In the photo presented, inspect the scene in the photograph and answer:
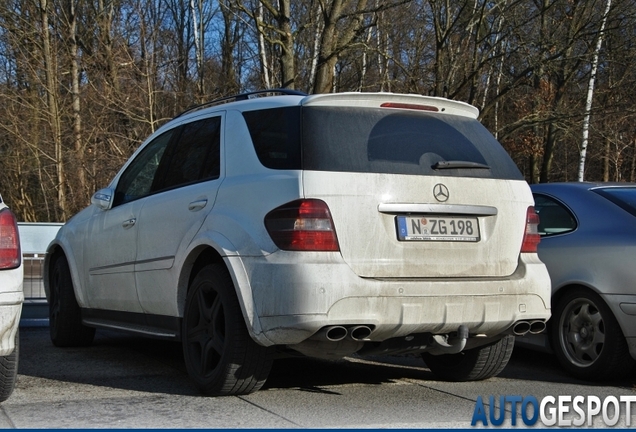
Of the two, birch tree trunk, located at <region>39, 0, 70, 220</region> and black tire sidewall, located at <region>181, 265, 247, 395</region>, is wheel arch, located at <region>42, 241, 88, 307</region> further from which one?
birch tree trunk, located at <region>39, 0, 70, 220</region>

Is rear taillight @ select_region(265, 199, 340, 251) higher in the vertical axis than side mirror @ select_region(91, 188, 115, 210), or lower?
lower

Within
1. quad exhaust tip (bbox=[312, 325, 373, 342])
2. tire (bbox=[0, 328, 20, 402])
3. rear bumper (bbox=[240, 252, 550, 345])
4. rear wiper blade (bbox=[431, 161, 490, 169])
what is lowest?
tire (bbox=[0, 328, 20, 402])

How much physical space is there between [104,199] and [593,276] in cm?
375

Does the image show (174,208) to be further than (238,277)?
Yes

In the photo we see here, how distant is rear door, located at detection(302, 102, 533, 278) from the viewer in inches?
202

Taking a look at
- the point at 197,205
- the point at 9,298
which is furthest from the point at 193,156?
the point at 9,298

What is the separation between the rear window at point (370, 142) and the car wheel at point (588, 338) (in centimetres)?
135

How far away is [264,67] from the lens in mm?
23625

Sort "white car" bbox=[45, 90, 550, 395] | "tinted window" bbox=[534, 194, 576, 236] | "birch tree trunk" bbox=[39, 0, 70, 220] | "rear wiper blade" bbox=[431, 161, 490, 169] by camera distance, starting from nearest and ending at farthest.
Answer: "white car" bbox=[45, 90, 550, 395], "rear wiper blade" bbox=[431, 161, 490, 169], "tinted window" bbox=[534, 194, 576, 236], "birch tree trunk" bbox=[39, 0, 70, 220]

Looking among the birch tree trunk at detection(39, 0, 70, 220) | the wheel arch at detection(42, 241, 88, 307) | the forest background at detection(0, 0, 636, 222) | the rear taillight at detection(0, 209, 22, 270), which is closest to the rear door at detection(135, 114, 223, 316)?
the rear taillight at detection(0, 209, 22, 270)

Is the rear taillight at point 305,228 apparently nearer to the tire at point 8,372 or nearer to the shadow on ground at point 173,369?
the shadow on ground at point 173,369

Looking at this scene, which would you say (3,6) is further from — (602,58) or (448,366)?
(448,366)

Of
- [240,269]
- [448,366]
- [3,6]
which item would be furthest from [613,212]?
[3,6]

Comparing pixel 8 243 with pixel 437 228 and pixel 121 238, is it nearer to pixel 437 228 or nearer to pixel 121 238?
pixel 121 238
